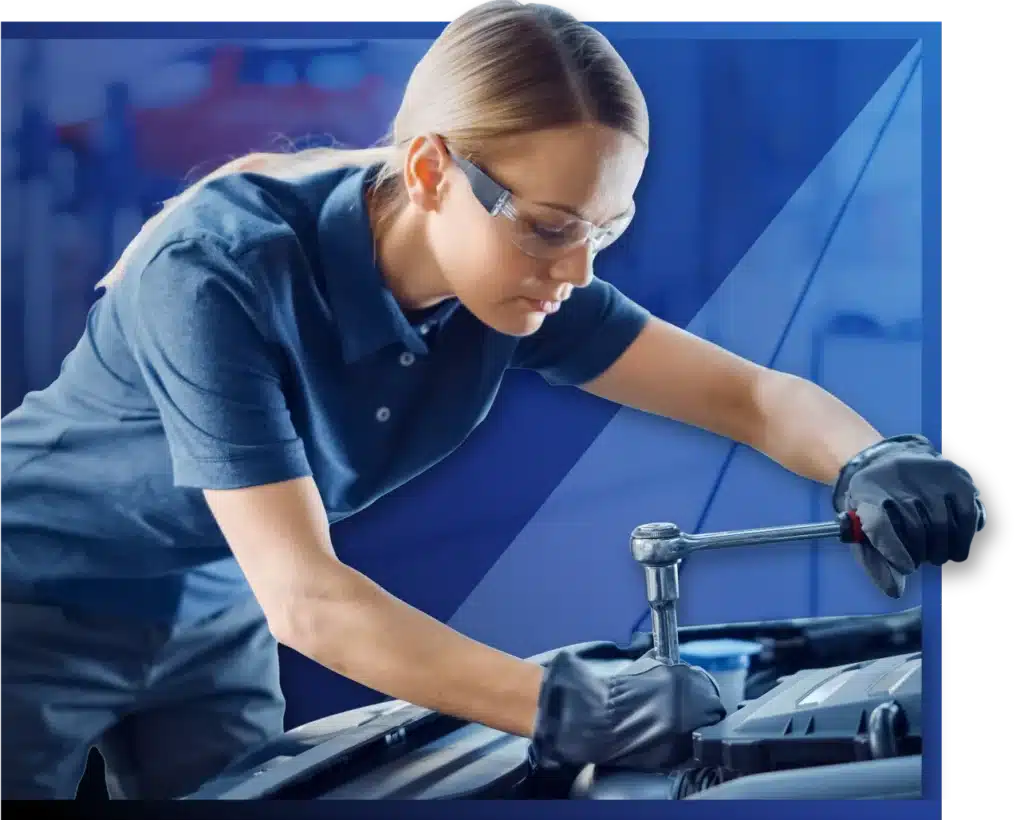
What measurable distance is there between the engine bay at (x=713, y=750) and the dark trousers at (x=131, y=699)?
2.5 inches

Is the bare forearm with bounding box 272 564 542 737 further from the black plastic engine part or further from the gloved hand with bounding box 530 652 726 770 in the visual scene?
the black plastic engine part

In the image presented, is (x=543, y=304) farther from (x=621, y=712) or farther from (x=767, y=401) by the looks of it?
(x=621, y=712)

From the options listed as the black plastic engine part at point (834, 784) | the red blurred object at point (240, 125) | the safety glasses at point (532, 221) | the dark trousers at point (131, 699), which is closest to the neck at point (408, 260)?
the safety glasses at point (532, 221)

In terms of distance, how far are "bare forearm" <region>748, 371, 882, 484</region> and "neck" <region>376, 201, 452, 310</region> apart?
62cm

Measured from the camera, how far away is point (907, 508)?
1865 millimetres

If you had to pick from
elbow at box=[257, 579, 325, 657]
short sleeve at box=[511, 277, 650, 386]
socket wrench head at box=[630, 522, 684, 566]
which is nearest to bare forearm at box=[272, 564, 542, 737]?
elbow at box=[257, 579, 325, 657]

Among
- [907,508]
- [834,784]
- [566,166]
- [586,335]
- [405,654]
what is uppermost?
[566,166]

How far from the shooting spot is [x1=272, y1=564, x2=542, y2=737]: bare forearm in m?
1.78

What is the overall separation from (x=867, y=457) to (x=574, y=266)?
613mm

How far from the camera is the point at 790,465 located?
2062mm

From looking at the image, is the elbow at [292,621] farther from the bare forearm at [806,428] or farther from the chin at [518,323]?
the bare forearm at [806,428]

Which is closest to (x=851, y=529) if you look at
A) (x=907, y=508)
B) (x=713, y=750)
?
(x=907, y=508)

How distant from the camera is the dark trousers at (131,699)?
6.48ft

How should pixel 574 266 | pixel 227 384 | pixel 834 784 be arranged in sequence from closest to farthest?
pixel 227 384
pixel 574 266
pixel 834 784
